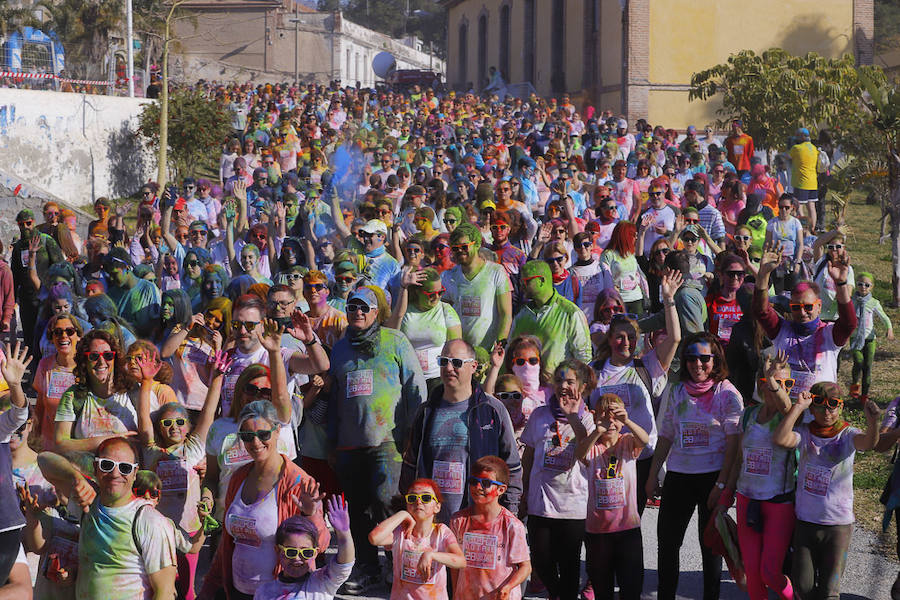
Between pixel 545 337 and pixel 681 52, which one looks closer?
pixel 545 337

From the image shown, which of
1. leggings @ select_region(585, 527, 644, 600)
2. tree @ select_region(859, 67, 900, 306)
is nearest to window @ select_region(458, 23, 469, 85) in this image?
tree @ select_region(859, 67, 900, 306)

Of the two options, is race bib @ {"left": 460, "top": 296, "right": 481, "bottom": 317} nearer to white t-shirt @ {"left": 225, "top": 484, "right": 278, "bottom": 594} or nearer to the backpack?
white t-shirt @ {"left": 225, "top": 484, "right": 278, "bottom": 594}

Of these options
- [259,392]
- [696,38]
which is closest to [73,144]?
[696,38]

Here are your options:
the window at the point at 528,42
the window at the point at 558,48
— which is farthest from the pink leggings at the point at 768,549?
the window at the point at 528,42

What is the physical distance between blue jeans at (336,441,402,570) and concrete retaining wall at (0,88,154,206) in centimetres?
1891

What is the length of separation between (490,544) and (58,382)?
286cm

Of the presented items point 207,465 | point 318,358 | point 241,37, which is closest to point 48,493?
point 207,465

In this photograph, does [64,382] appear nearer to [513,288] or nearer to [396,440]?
[396,440]

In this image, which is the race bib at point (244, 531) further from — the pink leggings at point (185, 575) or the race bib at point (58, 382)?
the race bib at point (58, 382)

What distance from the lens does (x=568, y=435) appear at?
624cm

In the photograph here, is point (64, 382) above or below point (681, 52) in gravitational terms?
below

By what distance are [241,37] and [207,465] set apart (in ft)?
214

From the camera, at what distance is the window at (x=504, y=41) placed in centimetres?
4981

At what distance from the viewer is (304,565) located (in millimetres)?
5031
